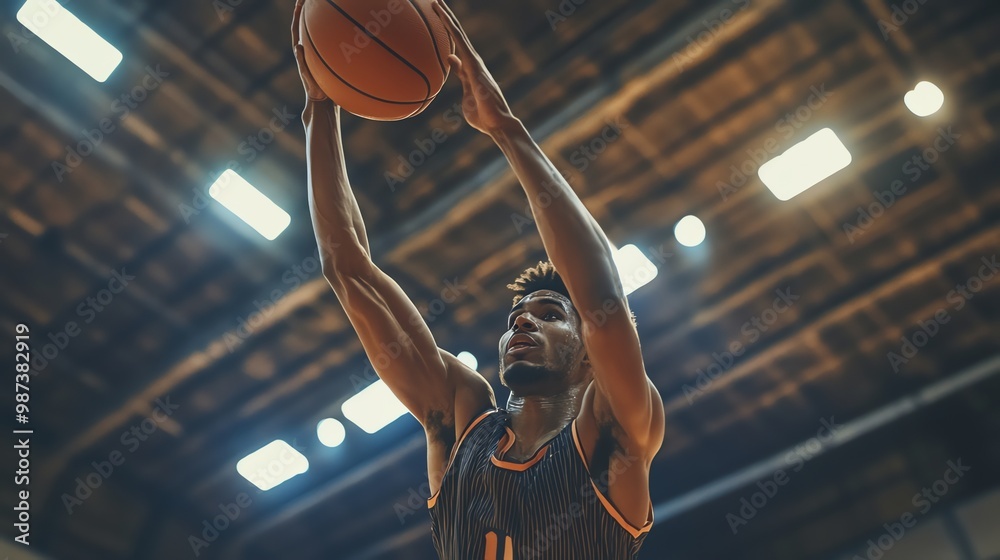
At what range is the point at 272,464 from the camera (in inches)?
347

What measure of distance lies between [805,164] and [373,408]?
4059mm

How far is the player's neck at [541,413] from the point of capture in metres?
2.50

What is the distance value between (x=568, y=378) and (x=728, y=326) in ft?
17.1

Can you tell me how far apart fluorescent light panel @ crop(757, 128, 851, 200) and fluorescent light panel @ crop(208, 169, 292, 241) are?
3.56m

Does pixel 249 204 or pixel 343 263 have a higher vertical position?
pixel 249 204
